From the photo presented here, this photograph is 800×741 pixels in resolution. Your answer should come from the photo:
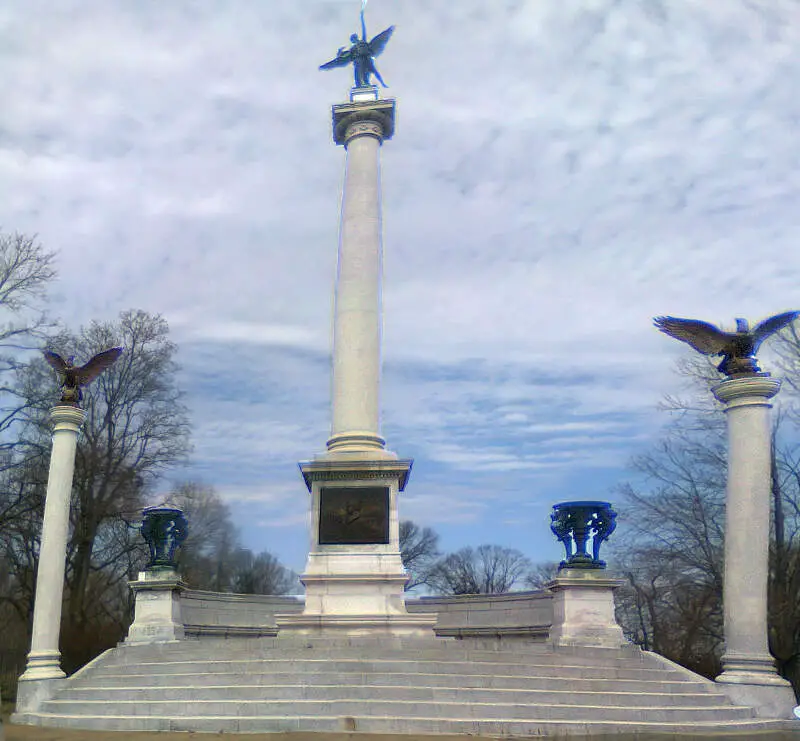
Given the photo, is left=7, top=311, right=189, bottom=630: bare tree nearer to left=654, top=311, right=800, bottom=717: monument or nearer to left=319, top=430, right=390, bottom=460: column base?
left=319, top=430, right=390, bottom=460: column base

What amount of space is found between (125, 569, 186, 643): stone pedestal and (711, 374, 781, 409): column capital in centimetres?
1403

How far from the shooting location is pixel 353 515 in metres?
19.6

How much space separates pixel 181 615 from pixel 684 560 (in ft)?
58.0

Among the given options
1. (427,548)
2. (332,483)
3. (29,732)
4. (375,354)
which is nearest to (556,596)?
(332,483)

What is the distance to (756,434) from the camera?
47.9ft

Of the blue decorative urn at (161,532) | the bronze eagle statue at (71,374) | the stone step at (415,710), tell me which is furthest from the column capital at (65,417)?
the stone step at (415,710)

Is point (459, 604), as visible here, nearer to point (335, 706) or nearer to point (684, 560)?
point (684, 560)

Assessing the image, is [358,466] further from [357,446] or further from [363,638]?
[363,638]

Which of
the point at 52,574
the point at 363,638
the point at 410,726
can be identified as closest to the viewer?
the point at 410,726

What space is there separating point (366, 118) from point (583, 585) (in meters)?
15.7

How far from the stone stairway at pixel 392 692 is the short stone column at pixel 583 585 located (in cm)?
280

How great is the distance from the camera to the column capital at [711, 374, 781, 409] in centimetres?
1467

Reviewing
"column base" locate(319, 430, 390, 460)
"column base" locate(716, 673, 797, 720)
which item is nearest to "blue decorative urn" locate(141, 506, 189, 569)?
"column base" locate(319, 430, 390, 460)

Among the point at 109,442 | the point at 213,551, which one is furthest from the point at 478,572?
the point at 109,442
